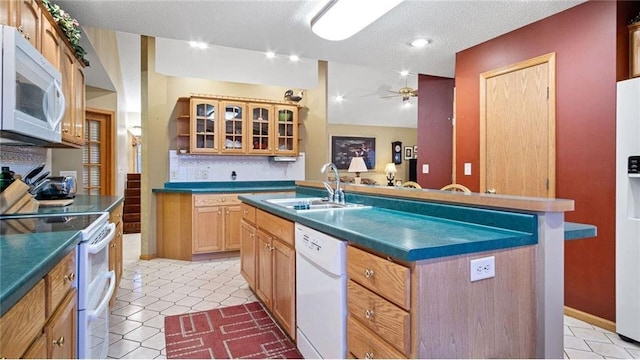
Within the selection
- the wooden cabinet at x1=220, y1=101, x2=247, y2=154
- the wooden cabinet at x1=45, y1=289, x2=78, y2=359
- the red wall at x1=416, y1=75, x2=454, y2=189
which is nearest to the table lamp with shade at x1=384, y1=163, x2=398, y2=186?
the red wall at x1=416, y1=75, x2=454, y2=189

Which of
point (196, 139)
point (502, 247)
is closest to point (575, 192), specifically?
point (502, 247)

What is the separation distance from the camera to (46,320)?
107 cm

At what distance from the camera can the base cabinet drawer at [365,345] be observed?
1.24 m

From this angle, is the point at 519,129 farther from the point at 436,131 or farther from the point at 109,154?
the point at 109,154

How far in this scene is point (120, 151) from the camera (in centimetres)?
581

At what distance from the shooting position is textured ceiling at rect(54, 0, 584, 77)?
2.61 m

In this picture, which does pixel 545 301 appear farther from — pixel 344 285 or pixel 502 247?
pixel 344 285

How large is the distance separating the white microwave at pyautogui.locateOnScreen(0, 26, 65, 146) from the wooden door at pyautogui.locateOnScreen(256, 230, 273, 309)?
1.43 metres

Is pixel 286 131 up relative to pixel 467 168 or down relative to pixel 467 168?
up

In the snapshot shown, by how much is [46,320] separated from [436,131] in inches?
183

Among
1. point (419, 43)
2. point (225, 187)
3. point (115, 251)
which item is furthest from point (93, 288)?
point (225, 187)

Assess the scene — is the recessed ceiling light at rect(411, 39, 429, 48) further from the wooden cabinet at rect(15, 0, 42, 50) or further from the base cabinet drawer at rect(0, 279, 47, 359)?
the base cabinet drawer at rect(0, 279, 47, 359)

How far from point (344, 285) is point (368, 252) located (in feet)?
0.80

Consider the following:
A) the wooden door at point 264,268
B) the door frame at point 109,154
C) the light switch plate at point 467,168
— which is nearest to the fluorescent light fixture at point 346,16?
the wooden door at point 264,268
